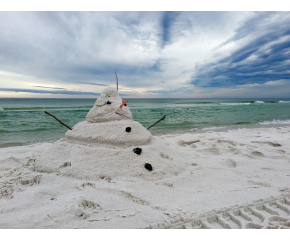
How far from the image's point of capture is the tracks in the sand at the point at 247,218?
1.80 m

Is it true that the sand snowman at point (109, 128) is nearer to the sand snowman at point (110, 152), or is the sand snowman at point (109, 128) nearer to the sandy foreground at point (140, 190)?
the sand snowman at point (110, 152)

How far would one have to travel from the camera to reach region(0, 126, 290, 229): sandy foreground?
73.0 inches

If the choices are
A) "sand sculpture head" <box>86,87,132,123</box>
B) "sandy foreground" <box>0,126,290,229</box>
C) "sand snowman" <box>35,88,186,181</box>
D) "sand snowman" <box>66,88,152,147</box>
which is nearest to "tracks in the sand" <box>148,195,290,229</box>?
"sandy foreground" <box>0,126,290,229</box>

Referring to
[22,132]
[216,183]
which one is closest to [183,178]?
[216,183]

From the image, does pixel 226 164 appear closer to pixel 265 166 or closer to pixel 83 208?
pixel 265 166

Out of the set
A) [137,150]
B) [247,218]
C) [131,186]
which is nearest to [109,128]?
[137,150]

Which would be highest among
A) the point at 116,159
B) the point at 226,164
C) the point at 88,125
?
the point at 88,125

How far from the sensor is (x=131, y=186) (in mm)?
2551

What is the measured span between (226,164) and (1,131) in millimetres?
9547

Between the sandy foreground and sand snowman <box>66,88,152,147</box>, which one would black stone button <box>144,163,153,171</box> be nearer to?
the sandy foreground

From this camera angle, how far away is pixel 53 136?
756cm

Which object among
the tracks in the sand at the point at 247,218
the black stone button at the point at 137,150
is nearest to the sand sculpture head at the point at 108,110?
the black stone button at the point at 137,150

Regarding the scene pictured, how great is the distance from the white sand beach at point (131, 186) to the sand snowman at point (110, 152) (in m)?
0.02

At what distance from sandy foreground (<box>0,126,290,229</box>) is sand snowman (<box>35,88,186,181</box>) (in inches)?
0.7
